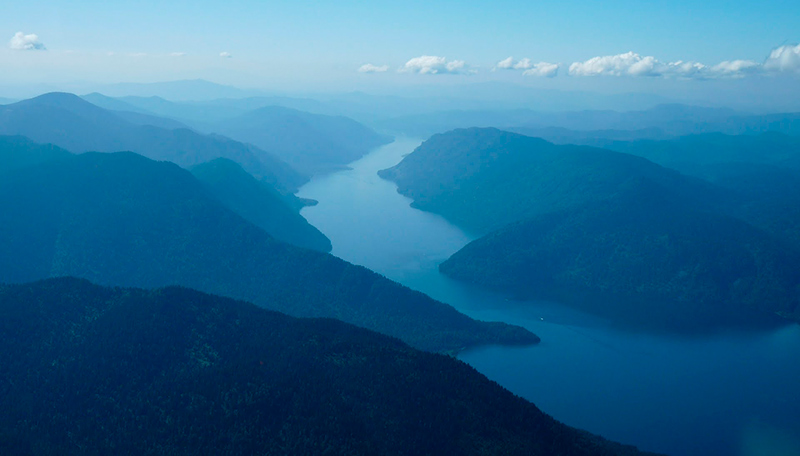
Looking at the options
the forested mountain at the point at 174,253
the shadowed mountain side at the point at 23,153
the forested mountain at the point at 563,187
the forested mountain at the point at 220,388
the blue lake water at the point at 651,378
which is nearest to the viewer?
the forested mountain at the point at 220,388

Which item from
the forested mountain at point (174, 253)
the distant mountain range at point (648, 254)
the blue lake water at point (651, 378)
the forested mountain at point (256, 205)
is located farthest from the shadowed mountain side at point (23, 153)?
the distant mountain range at point (648, 254)

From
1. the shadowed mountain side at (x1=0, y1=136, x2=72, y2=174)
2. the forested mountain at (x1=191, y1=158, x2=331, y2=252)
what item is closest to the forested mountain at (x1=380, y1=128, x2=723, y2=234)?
the forested mountain at (x1=191, y1=158, x2=331, y2=252)

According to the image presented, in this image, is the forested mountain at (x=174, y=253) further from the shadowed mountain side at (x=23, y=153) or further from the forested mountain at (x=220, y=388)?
the forested mountain at (x=220, y=388)

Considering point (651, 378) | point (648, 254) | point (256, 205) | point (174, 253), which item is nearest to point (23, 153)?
point (174, 253)

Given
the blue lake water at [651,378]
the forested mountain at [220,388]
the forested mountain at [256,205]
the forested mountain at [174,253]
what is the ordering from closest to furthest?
the forested mountain at [220,388] < the blue lake water at [651,378] < the forested mountain at [174,253] < the forested mountain at [256,205]

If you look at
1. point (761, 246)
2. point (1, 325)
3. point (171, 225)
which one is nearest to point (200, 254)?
point (171, 225)

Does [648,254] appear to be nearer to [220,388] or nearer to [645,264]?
[645,264]

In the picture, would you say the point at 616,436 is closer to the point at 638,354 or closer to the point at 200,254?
the point at 638,354
